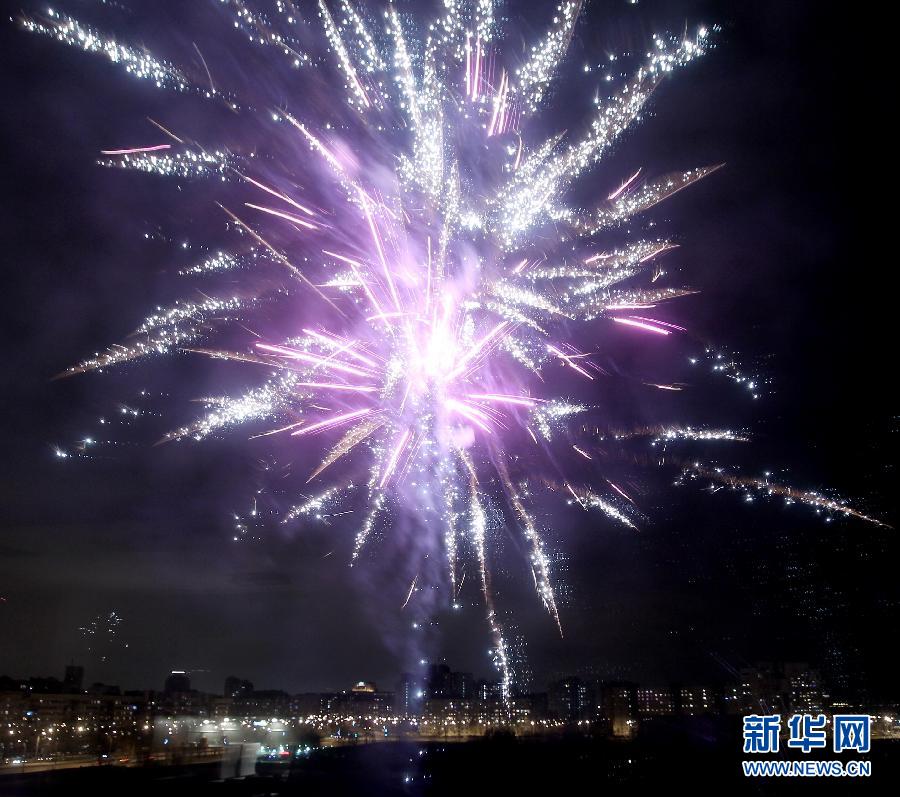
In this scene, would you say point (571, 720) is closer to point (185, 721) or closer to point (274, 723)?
point (274, 723)

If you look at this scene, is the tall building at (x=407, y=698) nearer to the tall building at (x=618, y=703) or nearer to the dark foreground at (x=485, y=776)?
the tall building at (x=618, y=703)

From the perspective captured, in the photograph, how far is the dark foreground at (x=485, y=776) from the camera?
48.8 ft

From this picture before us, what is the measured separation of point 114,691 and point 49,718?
1780 centimetres

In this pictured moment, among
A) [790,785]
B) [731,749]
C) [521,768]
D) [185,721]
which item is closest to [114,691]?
[185,721]

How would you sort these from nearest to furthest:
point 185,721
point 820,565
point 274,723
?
1. point 820,565
2. point 185,721
3. point 274,723

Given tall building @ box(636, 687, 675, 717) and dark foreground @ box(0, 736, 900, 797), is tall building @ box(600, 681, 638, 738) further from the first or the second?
dark foreground @ box(0, 736, 900, 797)

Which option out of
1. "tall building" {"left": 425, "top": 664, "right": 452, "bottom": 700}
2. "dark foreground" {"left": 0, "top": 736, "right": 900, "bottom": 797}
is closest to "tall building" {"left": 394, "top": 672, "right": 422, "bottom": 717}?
"tall building" {"left": 425, "top": 664, "right": 452, "bottom": 700}

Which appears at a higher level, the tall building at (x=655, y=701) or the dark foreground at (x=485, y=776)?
the dark foreground at (x=485, y=776)

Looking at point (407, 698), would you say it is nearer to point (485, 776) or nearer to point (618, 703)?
point (618, 703)

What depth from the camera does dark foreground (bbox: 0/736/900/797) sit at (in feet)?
48.8

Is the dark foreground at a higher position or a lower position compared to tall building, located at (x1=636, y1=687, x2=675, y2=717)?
higher

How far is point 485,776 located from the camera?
18.7m

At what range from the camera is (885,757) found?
57.8 feet

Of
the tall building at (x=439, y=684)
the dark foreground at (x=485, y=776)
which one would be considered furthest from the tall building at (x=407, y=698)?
the dark foreground at (x=485, y=776)
